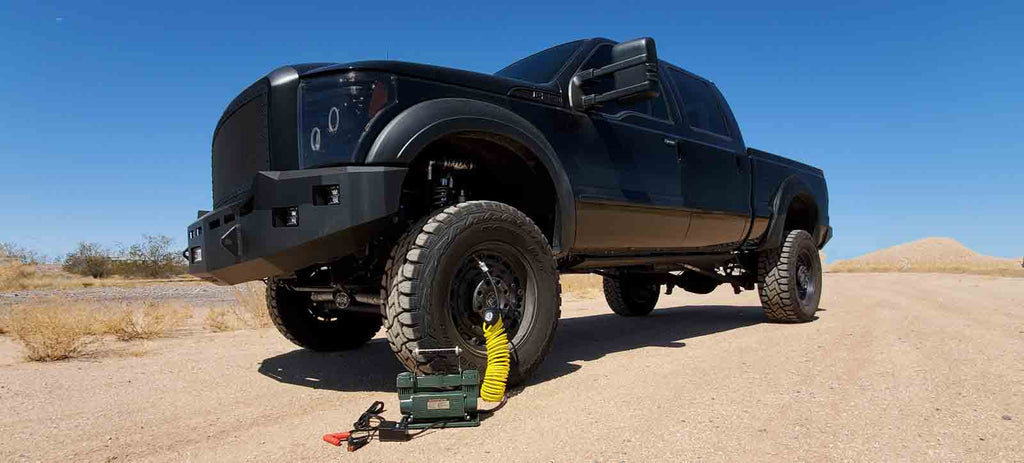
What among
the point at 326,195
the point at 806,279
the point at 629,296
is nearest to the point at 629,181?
the point at 326,195

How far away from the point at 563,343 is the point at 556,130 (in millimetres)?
2112

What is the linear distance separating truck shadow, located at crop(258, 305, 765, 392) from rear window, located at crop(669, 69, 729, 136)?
6.29 feet

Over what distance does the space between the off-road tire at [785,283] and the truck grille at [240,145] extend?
16.9ft

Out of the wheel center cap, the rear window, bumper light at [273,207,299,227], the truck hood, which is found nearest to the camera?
bumper light at [273,207,299,227]

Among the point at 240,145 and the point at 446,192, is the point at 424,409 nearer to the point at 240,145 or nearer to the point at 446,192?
the point at 446,192

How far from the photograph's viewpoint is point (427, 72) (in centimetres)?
340

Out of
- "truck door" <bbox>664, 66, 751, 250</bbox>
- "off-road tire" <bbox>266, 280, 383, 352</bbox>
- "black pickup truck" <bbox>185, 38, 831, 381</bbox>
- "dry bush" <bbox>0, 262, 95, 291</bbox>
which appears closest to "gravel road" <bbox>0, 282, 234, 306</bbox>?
"dry bush" <bbox>0, 262, 95, 291</bbox>

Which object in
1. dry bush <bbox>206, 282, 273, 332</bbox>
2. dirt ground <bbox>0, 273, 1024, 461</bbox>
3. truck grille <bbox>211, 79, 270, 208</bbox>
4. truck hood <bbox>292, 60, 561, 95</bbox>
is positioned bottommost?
dirt ground <bbox>0, 273, 1024, 461</bbox>

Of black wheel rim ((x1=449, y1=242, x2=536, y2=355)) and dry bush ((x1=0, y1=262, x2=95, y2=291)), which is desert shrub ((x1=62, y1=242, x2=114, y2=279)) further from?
black wheel rim ((x1=449, y1=242, x2=536, y2=355))

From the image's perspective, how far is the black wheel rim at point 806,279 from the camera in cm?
693

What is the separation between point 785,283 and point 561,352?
9.52ft

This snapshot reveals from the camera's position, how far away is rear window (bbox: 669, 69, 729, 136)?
5.61 m

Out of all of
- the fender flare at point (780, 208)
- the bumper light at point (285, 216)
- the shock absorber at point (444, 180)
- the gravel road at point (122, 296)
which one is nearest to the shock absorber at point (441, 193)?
the shock absorber at point (444, 180)

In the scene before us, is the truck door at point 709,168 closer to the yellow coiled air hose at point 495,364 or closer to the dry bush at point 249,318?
the yellow coiled air hose at point 495,364
